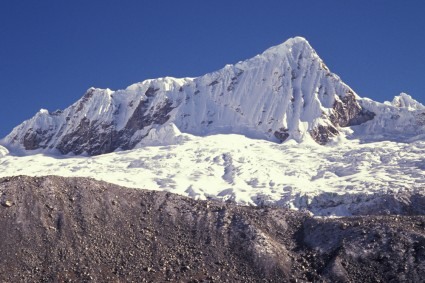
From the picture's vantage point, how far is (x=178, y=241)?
71875 mm

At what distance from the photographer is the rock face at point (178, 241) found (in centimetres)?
6575

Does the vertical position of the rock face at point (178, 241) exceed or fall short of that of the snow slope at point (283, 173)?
it falls short

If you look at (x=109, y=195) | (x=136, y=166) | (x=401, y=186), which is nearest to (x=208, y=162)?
(x=136, y=166)

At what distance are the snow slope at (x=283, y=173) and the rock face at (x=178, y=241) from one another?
47.5m

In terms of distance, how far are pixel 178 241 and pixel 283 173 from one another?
99419mm

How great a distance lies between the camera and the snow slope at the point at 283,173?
137750 millimetres

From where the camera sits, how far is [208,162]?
183125 millimetres

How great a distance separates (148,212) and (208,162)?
351 ft

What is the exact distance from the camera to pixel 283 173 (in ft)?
554

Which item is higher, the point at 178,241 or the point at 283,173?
the point at 283,173

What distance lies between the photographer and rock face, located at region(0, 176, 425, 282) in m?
65.8

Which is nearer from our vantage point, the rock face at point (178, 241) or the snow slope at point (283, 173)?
the rock face at point (178, 241)

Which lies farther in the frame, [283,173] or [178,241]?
[283,173]

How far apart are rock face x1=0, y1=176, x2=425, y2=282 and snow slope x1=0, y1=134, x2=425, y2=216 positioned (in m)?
47.5
